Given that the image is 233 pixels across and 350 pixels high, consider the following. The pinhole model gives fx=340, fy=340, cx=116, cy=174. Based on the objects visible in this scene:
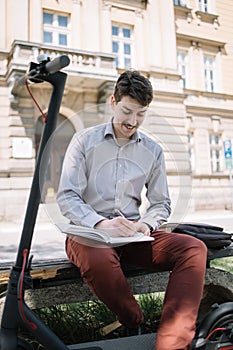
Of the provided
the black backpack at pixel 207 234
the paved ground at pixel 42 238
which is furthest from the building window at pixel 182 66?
the black backpack at pixel 207 234

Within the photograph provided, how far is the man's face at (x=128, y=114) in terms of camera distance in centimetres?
99

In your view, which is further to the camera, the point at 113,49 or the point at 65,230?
the point at 113,49

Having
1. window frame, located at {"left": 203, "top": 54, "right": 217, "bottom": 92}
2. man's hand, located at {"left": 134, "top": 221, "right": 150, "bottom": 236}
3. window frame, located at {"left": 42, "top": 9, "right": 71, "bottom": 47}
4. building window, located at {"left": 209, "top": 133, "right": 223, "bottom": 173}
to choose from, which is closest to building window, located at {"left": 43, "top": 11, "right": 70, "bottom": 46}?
window frame, located at {"left": 42, "top": 9, "right": 71, "bottom": 47}

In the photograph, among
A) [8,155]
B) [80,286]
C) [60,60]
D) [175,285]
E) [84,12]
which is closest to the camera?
[60,60]

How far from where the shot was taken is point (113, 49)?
855 cm

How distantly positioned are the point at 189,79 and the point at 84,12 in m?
3.59

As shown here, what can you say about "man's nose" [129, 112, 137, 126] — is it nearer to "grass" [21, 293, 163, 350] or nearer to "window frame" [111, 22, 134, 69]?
"grass" [21, 293, 163, 350]

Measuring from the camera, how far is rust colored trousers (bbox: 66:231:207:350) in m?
0.95

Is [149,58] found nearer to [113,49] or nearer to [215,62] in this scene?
[113,49]

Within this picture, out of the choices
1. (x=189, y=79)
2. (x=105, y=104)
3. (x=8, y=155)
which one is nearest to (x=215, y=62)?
(x=189, y=79)

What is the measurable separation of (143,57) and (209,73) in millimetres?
2542

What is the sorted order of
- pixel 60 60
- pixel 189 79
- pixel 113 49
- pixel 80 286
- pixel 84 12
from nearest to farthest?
1. pixel 60 60
2. pixel 80 286
3. pixel 84 12
4. pixel 113 49
5. pixel 189 79

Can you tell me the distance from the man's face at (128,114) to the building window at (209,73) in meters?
9.67

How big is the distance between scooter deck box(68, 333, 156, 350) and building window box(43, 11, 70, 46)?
7.70 m
